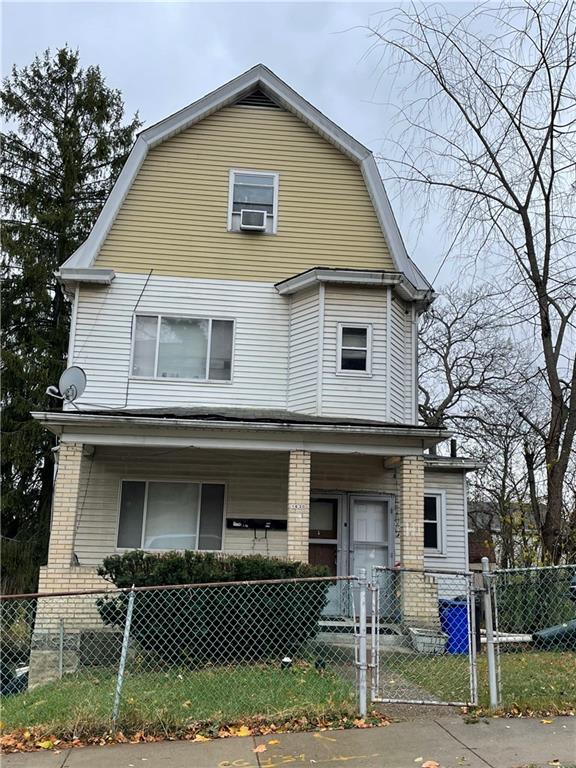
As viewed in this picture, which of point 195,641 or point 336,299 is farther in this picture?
point 336,299

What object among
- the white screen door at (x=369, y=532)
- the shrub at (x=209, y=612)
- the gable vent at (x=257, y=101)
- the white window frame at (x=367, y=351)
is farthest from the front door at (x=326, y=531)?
the gable vent at (x=257, y=101)

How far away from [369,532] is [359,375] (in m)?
2.90

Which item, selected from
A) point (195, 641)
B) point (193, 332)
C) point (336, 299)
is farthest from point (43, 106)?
point (195, 641)

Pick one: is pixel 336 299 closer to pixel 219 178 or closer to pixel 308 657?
pixel 219 178

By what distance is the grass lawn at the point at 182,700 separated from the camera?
5.32 m

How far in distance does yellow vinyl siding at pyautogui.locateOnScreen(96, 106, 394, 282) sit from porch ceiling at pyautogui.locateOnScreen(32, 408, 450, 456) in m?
3.59

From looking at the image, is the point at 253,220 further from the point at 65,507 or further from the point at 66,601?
the point at 66,601

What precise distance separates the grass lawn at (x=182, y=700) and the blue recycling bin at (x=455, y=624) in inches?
130

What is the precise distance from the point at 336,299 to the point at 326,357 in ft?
3.68

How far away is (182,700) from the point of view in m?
6.03

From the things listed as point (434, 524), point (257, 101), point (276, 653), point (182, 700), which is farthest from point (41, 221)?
point (182, 700)

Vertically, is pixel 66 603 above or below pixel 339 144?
below

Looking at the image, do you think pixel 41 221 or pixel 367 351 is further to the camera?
pixel 41 221

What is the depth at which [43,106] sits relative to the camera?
846 inches
